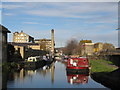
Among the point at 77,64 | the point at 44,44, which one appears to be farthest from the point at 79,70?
the point at 44,44

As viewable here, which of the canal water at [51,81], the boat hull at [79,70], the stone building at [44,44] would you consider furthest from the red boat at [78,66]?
the stone building at [44,44]

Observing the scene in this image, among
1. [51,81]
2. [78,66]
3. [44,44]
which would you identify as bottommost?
[51,81]

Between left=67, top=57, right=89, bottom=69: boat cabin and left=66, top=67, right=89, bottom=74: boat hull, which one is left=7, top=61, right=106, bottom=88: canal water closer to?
left=66, top=67, right=89, bottom=74: boat hull

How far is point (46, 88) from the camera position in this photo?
20.8 m

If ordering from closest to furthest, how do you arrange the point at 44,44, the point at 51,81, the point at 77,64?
the point at 51,81 < the point at 77,64 < the point at 44,44

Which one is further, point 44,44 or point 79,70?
point 44,44

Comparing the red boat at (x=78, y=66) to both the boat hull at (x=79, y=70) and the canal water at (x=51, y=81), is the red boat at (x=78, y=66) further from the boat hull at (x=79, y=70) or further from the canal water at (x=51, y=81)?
the canal water at (x=51, y=81)

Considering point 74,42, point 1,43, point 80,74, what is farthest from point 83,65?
point 74,42

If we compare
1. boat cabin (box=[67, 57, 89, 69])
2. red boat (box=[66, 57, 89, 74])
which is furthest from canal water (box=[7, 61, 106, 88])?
boat cabin (box=[67, 57, 89, 69])

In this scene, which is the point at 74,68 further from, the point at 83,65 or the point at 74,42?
the point at 74,42

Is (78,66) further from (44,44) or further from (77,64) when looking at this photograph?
(44,44)

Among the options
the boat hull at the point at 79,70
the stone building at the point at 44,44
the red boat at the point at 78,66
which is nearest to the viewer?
the boat hull at the point at 79,70

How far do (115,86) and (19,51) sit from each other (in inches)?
1469

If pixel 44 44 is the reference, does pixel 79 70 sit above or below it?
below
